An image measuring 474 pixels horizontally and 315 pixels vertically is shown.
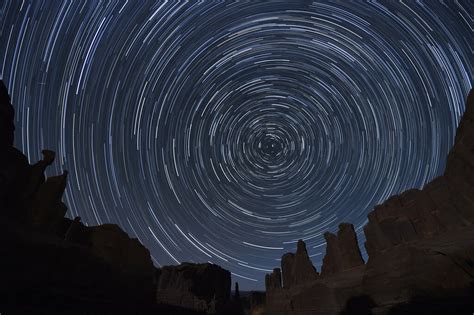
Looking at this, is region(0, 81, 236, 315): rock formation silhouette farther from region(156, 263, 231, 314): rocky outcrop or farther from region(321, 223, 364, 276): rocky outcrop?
region(156, 263, 231, 314): rocky outcrop

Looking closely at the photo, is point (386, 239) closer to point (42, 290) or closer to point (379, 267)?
point (379, 267)

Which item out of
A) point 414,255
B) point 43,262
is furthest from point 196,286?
point 43,262

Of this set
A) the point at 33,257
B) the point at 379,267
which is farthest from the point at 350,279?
the point at 33,257

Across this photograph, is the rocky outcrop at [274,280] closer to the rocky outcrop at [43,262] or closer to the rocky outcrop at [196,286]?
the rocky outcrop at [196,286]

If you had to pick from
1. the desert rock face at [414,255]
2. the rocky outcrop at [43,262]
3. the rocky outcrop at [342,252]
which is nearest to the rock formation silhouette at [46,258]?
the rocky outcrop at [43,262]

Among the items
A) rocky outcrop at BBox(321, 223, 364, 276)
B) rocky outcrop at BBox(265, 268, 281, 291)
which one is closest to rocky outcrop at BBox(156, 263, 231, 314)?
rocky outcrop at BBox(265, 268, 281, 291)

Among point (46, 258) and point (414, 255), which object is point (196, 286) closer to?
point (414, 255)

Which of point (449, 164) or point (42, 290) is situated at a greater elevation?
point (449, 164)

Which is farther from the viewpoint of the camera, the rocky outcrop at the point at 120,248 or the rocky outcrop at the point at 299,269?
the rocky outcrop at the point at 299,269
